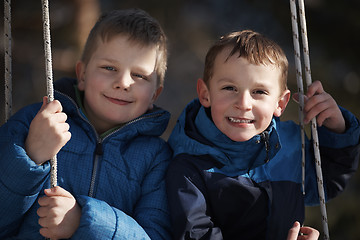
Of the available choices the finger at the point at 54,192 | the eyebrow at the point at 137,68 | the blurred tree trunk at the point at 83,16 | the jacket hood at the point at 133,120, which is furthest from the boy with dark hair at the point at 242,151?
the blurred tree trunk at the point at 83,16

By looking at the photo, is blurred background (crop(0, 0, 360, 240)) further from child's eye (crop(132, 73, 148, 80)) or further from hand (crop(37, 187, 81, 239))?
hand (crop(37, 187, 81, 239))

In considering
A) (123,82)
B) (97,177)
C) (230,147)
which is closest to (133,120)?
(123,82)

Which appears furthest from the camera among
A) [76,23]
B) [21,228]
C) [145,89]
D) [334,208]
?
[334,208]

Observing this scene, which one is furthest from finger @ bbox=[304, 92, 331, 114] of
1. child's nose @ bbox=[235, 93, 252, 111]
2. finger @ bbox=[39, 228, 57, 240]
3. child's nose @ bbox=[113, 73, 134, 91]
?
finger @ bbox=[39, 228, 57, 240]

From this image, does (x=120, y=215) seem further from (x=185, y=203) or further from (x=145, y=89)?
(x=145, y=89)

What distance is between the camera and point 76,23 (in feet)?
13.2

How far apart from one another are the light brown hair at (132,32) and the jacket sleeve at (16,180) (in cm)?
48

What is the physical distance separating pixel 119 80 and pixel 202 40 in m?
3.98

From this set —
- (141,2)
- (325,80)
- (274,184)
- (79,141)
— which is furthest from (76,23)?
(274,184)

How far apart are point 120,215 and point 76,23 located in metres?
2.94

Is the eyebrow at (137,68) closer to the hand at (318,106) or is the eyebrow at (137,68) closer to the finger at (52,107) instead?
the finger at (52,107)

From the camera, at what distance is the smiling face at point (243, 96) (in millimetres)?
1497

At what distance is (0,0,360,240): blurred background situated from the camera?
4.18 metres

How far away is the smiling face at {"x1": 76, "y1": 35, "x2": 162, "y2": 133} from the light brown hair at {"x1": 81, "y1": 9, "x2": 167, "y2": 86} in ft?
0.08
